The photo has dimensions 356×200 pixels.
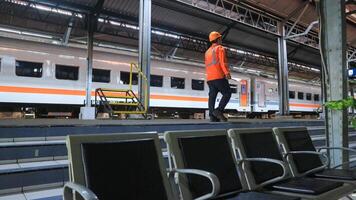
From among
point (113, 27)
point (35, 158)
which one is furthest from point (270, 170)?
point (113, 27)

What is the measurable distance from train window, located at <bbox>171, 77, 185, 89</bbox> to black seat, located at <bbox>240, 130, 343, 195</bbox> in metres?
9.40

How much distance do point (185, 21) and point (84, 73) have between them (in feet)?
14.3

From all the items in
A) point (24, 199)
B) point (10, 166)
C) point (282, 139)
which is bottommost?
point (24, 199)

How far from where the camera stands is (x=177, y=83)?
479 inches

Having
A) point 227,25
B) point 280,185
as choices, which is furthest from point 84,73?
point 280,185

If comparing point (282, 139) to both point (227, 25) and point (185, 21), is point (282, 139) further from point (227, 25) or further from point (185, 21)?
point (227, 25)

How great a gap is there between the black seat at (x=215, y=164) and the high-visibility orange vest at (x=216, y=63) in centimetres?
304

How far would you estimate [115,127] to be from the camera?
369 centimetres

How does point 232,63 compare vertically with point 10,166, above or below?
above

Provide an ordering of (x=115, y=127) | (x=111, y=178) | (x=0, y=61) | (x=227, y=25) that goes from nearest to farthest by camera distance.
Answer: (x=111, y=178), (x=115, y=127), (x=0, y=61), (x=227, y=25)

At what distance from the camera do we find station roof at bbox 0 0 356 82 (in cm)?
1034

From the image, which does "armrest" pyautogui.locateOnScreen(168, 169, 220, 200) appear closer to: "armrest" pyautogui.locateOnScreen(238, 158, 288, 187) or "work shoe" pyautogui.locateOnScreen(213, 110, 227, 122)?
"armrest" pyautogui.locateOnScreen(238, 158, 288, 187)

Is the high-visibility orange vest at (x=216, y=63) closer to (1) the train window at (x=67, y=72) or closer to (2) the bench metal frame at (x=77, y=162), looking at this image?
(2) the bench metal frame at (x=77, y=162)

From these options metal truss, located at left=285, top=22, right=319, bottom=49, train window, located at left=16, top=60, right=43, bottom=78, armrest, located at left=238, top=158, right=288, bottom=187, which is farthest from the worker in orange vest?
metal truss, located at left=285, top=22, right=319, bottom=49
